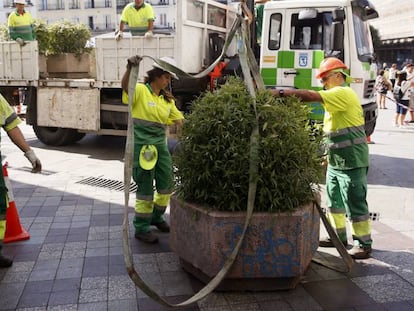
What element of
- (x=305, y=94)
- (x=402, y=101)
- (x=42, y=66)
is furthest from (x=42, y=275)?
(x=402, y=101)

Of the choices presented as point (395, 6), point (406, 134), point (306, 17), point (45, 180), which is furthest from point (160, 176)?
point (395, 6)

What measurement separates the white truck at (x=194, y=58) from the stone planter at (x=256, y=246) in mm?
3695

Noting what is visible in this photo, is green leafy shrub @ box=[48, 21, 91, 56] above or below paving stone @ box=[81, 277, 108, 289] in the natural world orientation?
above

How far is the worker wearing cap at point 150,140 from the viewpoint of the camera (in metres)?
4.06

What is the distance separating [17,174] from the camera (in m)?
7.02

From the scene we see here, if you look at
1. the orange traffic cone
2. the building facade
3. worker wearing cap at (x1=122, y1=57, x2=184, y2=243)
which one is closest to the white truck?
worker wearing cap at (x1=122, y1=57, x2=184, y2=243)

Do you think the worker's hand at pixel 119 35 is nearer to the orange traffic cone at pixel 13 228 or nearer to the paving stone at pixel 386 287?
the orange traffic cone at pixel 13 228

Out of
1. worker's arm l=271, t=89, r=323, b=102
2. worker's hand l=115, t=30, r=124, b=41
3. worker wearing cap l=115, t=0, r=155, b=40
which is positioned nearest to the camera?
worker's arm l=271, t=89, r=323, b=102

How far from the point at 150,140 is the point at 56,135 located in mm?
5982

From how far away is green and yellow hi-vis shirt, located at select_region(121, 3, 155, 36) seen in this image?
27.0 feet

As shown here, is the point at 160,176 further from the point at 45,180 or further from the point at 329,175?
the point at 45,180

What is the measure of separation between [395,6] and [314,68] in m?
29.9

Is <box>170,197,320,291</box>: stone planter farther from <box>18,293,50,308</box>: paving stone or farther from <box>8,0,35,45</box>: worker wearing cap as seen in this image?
<box>8,0,35,45</box>: worker wearing cap

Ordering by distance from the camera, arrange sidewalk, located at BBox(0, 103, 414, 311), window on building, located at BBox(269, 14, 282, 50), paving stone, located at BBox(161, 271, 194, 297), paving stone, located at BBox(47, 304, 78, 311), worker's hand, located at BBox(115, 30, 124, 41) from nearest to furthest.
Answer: paving stone, located at BBox(47, 304, 78, 311) → sidewalk, located at BBox(0, 103, 414, 311) → paving stone, located at BBox(161, 271, 194, 297) → window on building, located at BBox(269, 14, 282, 50) → worker's hand, located at BBox(115, 30, 124, 41)
